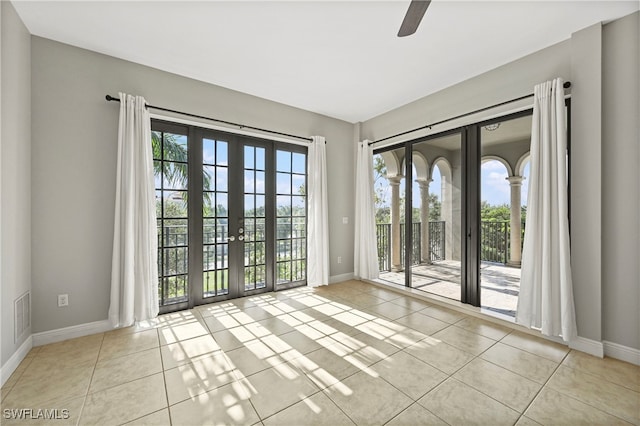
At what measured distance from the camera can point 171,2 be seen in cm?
216

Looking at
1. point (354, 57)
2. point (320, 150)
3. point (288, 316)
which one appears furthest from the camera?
point (320, 150)

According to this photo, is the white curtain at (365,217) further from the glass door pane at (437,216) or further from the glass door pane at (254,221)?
the glass door pane at (254,221)

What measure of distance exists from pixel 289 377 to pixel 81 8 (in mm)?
3432

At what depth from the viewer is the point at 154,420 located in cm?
159

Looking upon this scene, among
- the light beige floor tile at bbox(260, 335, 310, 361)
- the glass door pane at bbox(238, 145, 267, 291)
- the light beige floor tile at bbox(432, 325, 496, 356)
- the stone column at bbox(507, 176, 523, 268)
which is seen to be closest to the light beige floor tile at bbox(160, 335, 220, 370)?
the light beige floor tile at bbox(260, 335, 310, 361)

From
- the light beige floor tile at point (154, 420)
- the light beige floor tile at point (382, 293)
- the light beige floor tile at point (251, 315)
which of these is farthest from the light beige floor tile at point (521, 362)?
the light beige floor tile at point (154, 420)

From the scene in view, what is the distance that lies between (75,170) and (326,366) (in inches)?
120

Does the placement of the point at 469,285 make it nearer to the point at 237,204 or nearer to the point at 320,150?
the point at 320,150

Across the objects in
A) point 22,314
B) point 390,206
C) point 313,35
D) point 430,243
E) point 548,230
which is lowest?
point 22,314

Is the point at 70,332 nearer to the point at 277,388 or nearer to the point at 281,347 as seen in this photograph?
the point at 281,347

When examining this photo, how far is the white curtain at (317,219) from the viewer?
4344 mm

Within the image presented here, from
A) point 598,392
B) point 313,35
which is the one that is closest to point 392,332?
point 598,392

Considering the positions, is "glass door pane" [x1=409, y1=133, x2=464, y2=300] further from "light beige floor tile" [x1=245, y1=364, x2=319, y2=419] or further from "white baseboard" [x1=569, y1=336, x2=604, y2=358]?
"light beige floor tile" [x1=245, y1=364, x2=319, y2=419]

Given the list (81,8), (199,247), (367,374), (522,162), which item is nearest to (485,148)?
(522,162)
